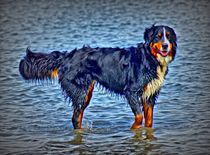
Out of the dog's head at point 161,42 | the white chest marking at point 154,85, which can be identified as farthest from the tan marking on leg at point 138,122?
the dog's head at point 161,42

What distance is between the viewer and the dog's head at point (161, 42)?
8531 millimetres

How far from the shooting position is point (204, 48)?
15.2 meters

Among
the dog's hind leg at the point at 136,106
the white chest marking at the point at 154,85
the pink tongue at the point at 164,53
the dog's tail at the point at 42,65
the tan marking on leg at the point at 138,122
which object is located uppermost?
the pink tongue at the point at 164,53

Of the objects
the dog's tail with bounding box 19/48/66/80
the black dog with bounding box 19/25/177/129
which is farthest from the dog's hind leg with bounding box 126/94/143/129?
the dog's tail with bounding box 19/48/66/80

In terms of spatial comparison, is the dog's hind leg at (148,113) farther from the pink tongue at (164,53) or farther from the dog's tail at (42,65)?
the dog's tail at (42,65)

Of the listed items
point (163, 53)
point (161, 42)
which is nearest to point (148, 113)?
point (163, 53)

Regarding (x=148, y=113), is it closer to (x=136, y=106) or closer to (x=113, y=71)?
(x=136, y=106)

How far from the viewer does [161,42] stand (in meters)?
A: 8.53

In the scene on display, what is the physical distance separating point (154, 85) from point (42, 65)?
207 centimetres

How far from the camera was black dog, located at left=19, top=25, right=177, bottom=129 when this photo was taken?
8781mm

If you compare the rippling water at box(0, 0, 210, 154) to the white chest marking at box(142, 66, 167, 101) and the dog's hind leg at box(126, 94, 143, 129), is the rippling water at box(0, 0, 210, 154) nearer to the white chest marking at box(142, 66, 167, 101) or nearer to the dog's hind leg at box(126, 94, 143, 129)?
the dog's hind leg at box(126, 94, 143, 129)

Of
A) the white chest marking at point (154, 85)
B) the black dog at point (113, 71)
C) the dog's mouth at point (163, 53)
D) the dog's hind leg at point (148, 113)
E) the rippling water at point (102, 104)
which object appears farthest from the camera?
the dog's hind leg at point (148, 113)

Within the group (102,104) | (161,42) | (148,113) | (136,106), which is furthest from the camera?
(102,104)

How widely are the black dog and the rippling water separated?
519 mm
